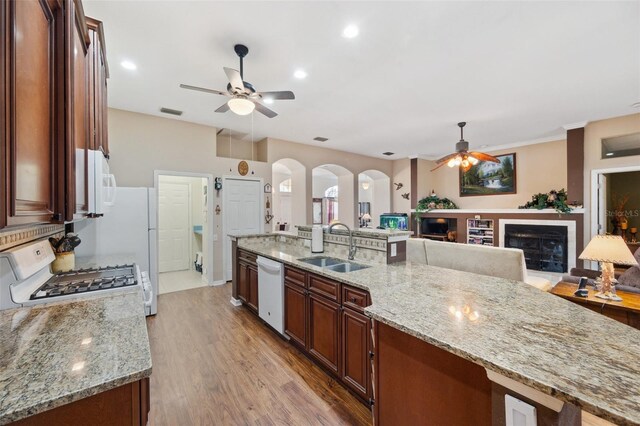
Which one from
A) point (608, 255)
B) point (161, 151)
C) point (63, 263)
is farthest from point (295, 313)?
point (161, 151)

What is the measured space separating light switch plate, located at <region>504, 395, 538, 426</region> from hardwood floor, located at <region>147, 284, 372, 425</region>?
1.16 metres

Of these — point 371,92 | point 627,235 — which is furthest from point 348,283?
point 627,235

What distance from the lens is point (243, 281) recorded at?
12.4ft

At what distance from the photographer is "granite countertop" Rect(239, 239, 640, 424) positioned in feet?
2.54

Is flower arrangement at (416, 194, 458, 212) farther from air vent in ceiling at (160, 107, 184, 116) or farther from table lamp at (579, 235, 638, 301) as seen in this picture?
air vent in ceiling at (160, 107, 184, 116)

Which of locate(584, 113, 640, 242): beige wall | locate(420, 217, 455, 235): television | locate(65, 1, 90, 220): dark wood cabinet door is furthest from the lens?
locate(420, 217, 455, 235): television

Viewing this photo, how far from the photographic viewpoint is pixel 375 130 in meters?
5.54

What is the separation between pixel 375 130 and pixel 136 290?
16.4 feet

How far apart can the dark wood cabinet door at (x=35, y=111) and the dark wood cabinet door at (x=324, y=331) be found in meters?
1.77

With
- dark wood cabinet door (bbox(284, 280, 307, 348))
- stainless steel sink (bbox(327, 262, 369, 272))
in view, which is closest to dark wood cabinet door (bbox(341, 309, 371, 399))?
dark wood cabinet door (bbox(284, 280, 307, 348))

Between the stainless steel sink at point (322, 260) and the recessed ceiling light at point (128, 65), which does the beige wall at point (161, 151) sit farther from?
the stainless steel sink at point (322, 260)

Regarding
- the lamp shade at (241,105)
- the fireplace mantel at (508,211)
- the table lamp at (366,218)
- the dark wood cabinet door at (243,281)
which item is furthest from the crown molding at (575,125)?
the dark wood cabinet door at (243,281)

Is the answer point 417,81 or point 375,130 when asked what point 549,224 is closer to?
point 375,130

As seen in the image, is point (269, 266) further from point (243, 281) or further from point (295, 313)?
point (243, 281)
